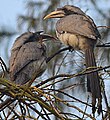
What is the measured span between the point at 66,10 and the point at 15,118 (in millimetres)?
1497

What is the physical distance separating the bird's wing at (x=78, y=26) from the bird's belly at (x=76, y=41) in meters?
0.03

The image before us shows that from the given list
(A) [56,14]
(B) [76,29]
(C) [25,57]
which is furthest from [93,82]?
(A) [56,14]

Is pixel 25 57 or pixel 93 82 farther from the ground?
pixel 25 57

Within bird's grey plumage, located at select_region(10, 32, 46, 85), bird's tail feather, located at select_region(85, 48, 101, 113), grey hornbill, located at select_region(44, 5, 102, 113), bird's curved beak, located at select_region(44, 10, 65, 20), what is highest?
bird's curved beak, located at select_region(44, 10, 65, 20)

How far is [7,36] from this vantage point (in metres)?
2.59

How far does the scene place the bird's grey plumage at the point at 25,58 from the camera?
90.9 inches

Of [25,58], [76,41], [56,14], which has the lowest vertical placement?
[25,58]

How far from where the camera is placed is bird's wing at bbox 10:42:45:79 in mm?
2326

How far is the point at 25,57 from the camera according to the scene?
2402mm

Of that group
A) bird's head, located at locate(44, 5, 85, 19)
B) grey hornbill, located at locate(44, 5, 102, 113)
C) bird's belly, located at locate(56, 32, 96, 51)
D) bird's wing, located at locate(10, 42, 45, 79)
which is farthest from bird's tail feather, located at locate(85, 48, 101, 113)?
bird's head, located at locate(44, 5, 85, 19)

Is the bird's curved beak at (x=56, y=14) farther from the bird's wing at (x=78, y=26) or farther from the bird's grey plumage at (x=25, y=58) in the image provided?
the bird's grey plumage at (x=25, y=58)

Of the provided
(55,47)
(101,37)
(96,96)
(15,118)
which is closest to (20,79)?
(55,47)

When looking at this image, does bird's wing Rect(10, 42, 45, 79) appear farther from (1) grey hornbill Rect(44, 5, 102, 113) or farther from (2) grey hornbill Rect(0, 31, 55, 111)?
(1) grey hornbill Rect(44, 5, 102, 113)

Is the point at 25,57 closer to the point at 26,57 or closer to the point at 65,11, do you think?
the point at 26,57
